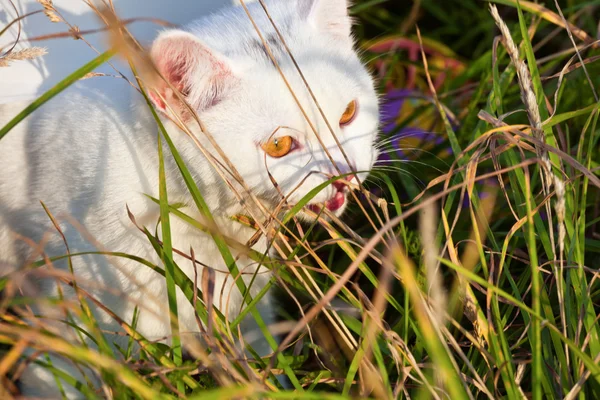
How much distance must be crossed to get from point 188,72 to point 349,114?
33 cm

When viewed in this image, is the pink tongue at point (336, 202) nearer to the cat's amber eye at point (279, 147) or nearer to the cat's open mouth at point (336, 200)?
the cat's open mouth at point (336, 200)

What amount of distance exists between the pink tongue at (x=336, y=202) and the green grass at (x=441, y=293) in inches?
2.4

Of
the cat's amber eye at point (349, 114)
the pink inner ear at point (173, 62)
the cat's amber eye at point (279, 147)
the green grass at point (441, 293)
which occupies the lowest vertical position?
the green grass at point (441, 293)

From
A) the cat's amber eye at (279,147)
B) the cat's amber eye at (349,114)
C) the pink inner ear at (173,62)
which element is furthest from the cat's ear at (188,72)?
the cat's amber eye at (349,114)

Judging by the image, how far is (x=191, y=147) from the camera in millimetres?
1129

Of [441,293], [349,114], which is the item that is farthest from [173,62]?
[441,293]

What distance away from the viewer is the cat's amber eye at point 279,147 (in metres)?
1.12

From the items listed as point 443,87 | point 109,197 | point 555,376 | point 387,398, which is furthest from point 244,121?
point 443,87

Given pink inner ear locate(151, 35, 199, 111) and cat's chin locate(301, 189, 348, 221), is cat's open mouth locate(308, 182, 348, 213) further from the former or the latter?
pink inner ear locate(151, 35, 199, 111)

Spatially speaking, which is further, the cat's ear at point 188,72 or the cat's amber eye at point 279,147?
the cat's amber eye at point 279,147

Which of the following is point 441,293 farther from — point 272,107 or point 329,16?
point 329,16

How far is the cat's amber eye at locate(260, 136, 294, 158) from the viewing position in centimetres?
112

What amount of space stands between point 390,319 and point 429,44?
1.14m

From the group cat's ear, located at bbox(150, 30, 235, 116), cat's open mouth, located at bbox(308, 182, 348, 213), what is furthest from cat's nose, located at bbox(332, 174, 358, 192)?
cat's ear, located at bbox(150, 30, 235, 116)
